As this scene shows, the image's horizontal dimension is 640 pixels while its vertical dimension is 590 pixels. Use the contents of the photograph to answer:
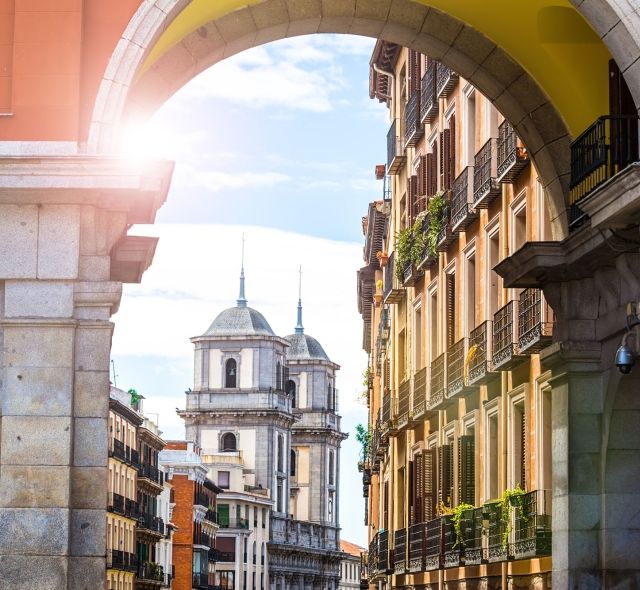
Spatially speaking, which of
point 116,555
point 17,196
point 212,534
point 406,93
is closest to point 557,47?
point 17,196

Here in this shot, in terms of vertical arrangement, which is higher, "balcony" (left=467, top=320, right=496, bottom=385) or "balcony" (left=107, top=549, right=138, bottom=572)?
"balcony" (left=107, top=549, right=138, bottom=572)

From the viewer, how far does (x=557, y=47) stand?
22578mm

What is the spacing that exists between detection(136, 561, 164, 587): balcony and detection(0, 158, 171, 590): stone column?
82.5 meters

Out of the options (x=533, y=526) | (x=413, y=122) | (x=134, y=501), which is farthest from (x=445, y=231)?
(x=134, y=501)

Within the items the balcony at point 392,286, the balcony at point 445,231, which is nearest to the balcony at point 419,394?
the balcony at point 445,231

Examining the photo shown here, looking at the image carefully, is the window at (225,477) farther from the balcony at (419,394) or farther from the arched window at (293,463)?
the balcony at (419,394)

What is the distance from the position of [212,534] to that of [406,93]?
94.8 m

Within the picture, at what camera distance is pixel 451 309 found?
37562 millimetres

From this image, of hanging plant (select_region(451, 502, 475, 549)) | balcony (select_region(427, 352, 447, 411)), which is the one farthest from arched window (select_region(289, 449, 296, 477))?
hanging plant (select_region(451, 502, 475, 549))

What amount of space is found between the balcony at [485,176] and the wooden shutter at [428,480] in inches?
245

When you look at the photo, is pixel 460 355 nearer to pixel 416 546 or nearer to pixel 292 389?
pixel 416 546

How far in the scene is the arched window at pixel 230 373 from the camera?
167 meters

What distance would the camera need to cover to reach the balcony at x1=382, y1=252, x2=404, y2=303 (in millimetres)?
44906

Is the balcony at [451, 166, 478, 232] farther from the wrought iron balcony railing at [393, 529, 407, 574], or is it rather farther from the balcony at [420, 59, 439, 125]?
the wrought iron balcony railing at [393, 529, 407, 574]
